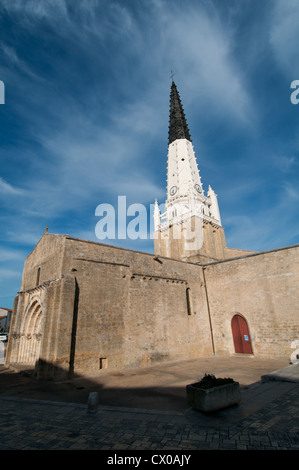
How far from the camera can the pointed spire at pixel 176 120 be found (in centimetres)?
3291

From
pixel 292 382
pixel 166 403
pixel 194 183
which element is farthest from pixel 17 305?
pixel 194 183

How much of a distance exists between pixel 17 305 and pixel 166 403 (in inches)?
500

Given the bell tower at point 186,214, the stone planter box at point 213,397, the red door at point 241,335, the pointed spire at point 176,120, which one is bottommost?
the stone planter box at point 213,397

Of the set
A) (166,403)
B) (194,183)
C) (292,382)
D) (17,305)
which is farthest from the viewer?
(194,183)

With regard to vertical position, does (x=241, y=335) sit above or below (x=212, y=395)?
above

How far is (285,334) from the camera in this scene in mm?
14164

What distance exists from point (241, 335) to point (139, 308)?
7.84 metres

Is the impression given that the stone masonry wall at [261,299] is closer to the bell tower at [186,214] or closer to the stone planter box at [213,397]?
the bell tower at [186,214]

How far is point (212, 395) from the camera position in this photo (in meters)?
5.63

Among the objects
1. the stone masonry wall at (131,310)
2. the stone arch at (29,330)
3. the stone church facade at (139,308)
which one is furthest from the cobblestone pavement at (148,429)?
the stone arch at (29,330)

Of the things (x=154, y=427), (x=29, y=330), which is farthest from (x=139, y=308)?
(x=154, y=427)

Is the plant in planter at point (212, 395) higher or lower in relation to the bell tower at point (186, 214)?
lower

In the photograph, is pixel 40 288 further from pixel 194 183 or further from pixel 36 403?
pixel 194 183

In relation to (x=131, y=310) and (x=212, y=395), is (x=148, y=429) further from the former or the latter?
(x=131, y=310)
